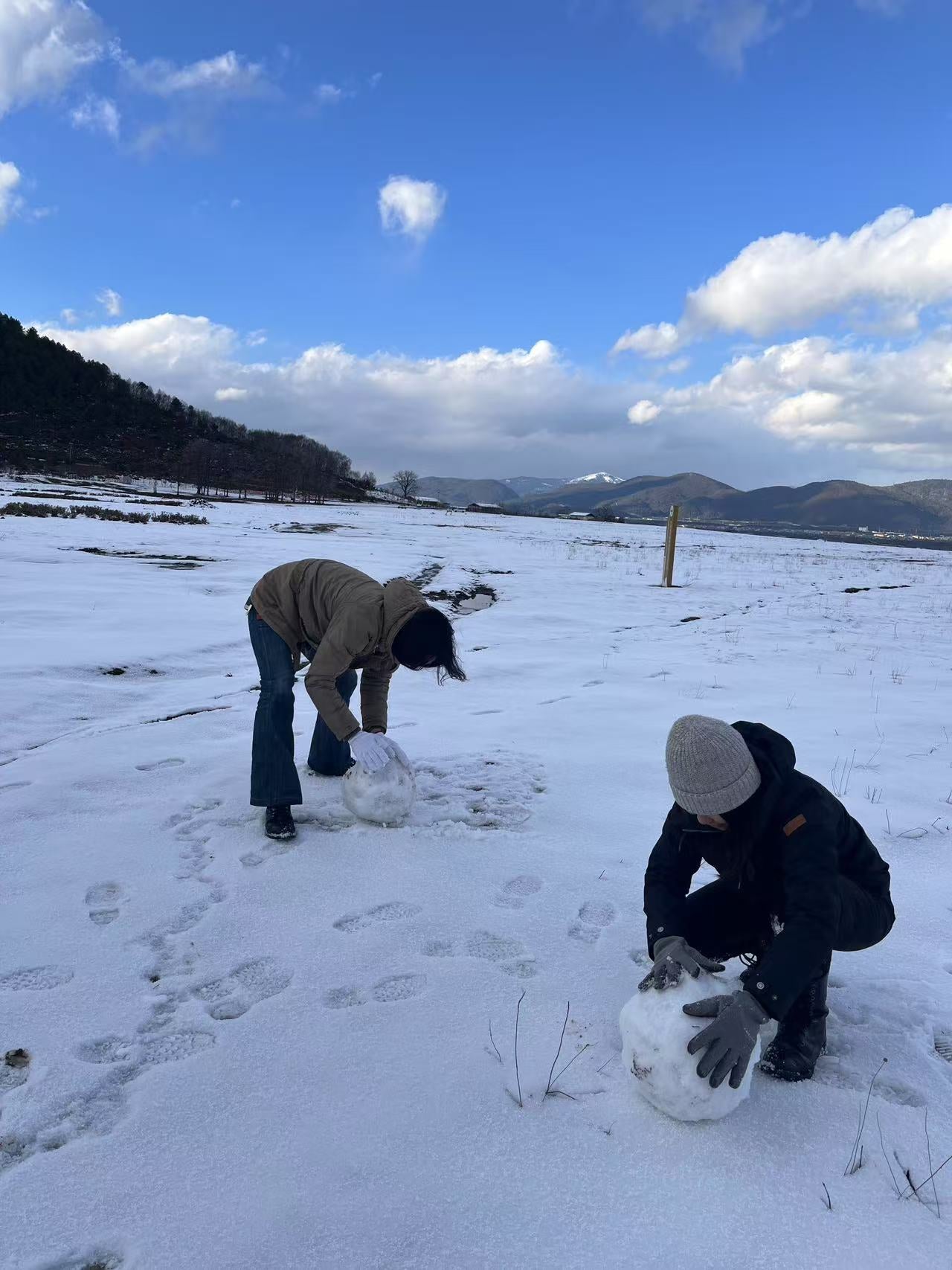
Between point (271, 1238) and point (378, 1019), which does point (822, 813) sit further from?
point (271, 1238)

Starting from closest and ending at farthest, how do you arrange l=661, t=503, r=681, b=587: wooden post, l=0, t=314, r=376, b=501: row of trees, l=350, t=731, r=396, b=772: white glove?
l=350, t=731, r=396, b=772: white glove < l=661, t=503, r=681, b=587: wooden post < l=0, t=314, r=376, b=501: row of trees

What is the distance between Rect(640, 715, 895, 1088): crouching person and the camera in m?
1.92

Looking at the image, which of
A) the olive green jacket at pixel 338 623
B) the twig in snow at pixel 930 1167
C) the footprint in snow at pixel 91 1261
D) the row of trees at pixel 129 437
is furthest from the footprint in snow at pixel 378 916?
the row of trees at pixel 129 437

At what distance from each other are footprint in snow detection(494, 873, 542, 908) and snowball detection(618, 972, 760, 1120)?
1061mm

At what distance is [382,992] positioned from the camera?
8.27 ft

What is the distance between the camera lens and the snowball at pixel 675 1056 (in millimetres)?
1924

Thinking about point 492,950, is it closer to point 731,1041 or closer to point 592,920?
point 592,920

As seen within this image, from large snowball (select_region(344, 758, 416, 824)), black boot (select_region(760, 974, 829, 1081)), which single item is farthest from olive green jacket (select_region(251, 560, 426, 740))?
black boot (select_region(760, 974, 829, 1081))

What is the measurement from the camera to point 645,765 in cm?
480

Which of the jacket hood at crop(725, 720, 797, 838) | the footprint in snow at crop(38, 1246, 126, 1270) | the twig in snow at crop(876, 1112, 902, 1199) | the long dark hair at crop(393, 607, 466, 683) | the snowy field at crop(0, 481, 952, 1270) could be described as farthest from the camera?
the long dark hair at crop(393, 607, 466, 683)

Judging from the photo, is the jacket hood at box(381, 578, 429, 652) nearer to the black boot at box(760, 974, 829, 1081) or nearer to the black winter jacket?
the black winter jacket

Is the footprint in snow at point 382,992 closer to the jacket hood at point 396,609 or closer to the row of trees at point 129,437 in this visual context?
the jacket hood at point 396,609

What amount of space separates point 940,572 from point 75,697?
27.6 meters

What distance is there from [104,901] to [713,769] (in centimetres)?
258
